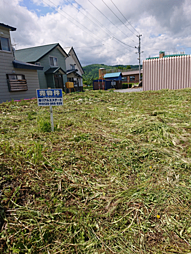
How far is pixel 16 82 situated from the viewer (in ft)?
41.7

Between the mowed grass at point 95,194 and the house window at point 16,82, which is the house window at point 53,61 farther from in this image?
the mowed grass at point 95,194

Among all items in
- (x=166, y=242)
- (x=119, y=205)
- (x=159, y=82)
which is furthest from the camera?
(x=159, y=82)

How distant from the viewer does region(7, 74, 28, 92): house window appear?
12273 mm

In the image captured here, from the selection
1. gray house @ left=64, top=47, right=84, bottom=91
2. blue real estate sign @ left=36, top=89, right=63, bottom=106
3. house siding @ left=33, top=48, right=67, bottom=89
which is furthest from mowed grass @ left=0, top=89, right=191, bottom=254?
gray house @ left=64, top=47, right=84, bottom=91

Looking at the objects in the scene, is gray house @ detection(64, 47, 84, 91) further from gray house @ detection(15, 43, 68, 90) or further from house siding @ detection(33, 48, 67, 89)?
house siding @ detection(33, 48, 67, 89)

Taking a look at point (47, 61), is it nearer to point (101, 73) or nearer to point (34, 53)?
point (34, 53)

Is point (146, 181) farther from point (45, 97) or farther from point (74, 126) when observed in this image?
point (45, 97)

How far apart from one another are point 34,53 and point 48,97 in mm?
20572

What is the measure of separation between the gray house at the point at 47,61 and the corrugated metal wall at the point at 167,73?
11072 mm

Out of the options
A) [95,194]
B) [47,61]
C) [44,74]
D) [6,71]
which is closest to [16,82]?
[6,71]

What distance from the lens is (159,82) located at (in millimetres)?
13164

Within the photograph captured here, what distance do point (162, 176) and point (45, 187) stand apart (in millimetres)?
1416

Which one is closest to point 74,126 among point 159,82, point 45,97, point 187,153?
point 45,97

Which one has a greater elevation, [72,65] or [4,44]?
[72,65]
